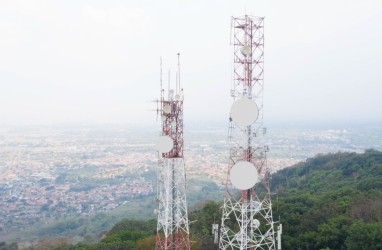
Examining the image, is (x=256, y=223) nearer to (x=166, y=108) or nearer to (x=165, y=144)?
(x=165, y=144)

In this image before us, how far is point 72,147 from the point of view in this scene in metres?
89.2

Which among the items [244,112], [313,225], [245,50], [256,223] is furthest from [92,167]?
[244,112]

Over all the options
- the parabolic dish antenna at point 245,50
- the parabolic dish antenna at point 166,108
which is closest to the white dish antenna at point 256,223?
the parabolic dish antenna at point 245,50

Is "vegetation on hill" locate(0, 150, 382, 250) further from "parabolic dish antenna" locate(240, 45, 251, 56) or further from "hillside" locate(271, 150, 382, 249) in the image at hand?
"parabolic dish antenna" locate(240, 45, 251, 56)

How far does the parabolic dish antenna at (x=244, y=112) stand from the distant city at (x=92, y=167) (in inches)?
614

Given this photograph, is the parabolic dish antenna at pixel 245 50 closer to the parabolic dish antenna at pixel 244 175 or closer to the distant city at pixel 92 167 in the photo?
the parabolic dish antenna at pixel 244 175

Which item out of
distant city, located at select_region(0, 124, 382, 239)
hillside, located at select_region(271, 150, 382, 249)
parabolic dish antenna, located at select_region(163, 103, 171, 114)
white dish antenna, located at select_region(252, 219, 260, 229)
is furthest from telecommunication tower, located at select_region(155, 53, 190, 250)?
distant city, located at select_region(0, 124, 382, 239)

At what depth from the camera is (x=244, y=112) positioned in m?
7.96

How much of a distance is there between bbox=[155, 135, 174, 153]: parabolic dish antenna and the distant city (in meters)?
13.5

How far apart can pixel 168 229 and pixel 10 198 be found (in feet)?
140

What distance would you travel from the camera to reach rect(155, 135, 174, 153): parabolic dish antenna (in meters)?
10.1

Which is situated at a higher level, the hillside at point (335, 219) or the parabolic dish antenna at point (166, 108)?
the parabolic dish antenna at point (166, 108)

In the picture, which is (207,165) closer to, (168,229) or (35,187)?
(35,187)

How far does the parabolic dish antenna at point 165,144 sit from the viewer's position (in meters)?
10.1
